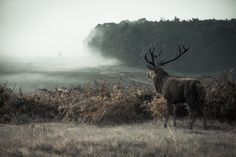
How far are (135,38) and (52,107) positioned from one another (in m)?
26.2

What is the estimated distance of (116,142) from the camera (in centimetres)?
1052

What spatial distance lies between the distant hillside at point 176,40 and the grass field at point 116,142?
964 inches

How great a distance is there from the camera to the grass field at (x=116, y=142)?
962 centimetres

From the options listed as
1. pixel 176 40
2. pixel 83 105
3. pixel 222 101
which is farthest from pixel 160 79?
pixel 176 40

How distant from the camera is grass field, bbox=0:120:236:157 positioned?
9.62m

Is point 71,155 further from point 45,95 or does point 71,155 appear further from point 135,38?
Answer: point 135,38

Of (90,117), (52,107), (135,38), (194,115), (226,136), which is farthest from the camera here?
(135,38)

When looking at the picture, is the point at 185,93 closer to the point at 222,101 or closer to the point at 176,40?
the point at 222,101

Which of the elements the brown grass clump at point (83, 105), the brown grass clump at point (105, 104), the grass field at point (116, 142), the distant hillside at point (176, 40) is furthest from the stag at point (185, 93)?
the distant hillside at point (176, 40)

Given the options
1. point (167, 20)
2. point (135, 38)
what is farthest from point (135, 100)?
point (167, 20)

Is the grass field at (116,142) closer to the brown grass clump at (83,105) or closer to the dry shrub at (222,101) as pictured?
the dry shrub at (222,101)

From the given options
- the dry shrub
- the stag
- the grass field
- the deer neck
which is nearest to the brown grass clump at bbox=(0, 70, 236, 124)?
the dry shrub

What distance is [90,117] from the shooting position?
15.2m

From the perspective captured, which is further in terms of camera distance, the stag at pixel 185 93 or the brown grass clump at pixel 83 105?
the brown grass clump at pixel 83 105
